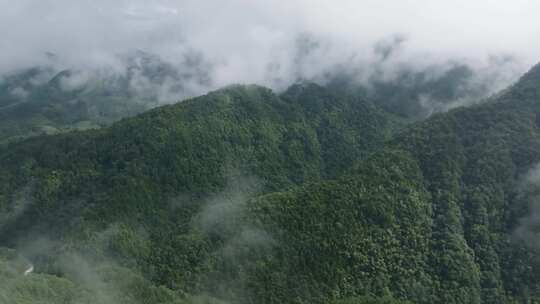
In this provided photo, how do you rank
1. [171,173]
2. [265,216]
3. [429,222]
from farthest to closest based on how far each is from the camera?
[171,173], [429,222], [265,216]

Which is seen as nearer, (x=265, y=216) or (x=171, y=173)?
(x=265, y=216)

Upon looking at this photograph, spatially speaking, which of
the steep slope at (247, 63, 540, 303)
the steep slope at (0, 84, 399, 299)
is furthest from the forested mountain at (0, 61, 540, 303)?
the steep slope at (0, 84, 399, 299)

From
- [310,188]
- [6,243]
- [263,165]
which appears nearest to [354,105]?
[263,165]

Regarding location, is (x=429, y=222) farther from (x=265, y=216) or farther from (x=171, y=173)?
(x=171, y=173)

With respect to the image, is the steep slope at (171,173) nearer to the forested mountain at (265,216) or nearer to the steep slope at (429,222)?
the forested mountain at (265,216)

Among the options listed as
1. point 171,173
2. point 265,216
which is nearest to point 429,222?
point 265,216

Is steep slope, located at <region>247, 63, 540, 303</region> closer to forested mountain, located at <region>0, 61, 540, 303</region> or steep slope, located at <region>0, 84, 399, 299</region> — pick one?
forested mountain, located at <region>0, 61, 540, 303</region>

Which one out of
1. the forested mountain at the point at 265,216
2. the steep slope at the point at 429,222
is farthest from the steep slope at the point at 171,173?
the steep slope at the point at 429,222

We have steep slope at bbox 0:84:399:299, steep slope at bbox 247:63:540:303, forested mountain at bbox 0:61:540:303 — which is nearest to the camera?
forested mountain at bbox 0:61:540:303
